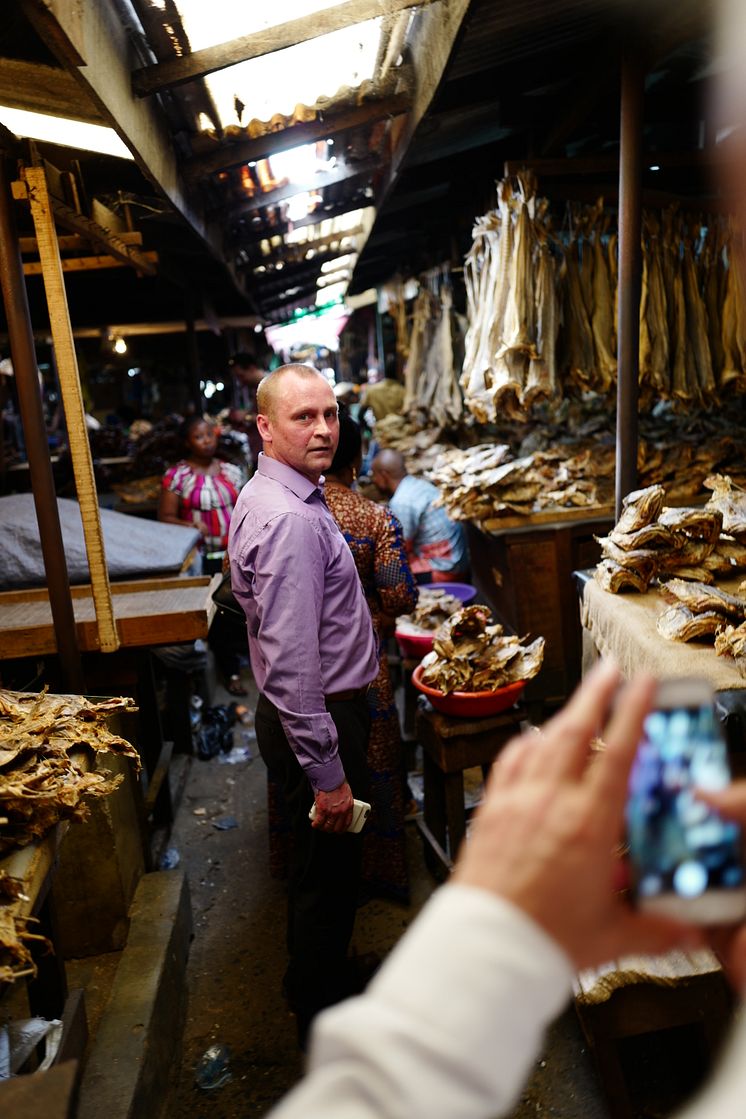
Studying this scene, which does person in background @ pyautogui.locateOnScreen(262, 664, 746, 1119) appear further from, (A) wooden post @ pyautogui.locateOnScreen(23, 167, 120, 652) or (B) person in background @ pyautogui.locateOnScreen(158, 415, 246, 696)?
(B) person in background @ pyautogui.locateOnScreen(158, 415, 246, 696)

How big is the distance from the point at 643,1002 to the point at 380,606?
2140mm

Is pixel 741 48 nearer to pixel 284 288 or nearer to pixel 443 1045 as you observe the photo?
pixel 443 1045

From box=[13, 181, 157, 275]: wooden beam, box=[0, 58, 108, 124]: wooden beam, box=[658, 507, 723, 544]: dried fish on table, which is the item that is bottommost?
box=[658, 507, 723, 544]: dried fish on table

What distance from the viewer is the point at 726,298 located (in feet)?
16.5

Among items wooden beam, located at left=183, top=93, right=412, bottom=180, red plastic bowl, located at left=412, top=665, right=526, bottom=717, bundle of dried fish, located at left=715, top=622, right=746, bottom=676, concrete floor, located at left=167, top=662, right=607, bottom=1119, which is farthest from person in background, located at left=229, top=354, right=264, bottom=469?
bundle of dried fish, located at left=715, top=622, right=746, bottom=676

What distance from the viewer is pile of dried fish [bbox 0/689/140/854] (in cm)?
193

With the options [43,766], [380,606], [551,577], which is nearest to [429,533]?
[551,577]

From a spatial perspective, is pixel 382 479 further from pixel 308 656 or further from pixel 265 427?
pixel 308 656

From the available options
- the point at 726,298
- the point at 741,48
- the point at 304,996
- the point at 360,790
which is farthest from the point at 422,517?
the point at 741,48

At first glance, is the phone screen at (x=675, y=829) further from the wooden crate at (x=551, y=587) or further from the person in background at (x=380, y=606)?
the wooden crate at (x=551, y=587)

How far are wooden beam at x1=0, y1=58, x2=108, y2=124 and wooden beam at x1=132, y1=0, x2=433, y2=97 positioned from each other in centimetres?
40

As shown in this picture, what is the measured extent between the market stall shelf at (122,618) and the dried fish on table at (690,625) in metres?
2.09

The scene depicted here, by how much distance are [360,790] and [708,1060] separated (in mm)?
1547

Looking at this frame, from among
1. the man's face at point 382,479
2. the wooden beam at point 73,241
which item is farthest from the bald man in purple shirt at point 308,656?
the man's face at point 382,479
